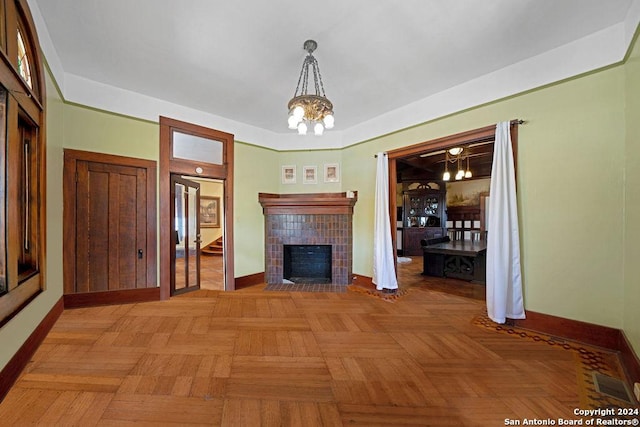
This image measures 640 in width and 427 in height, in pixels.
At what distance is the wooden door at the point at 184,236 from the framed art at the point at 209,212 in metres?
4.61

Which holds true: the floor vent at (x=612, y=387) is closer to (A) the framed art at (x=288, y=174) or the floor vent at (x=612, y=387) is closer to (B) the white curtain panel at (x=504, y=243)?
(B) the white curtain panel at (x=504, y=243)

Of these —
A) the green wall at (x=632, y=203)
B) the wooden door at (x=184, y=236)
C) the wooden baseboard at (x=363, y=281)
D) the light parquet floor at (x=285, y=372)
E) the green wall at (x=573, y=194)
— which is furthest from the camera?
the wooden baseboard at (x=363, y=281)

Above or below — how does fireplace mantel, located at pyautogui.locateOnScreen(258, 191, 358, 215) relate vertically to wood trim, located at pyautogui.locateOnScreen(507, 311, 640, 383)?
above

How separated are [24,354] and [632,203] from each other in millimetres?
4977

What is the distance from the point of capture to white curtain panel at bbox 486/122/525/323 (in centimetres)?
265

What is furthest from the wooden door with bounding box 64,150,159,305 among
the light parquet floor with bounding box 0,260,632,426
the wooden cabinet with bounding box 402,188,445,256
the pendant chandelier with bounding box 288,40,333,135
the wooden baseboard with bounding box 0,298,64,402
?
the wooden cabinet with bounding box 402,188,445,256

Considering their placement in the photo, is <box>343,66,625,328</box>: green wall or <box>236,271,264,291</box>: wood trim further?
<box>236,271,264,291</box>: wood trim

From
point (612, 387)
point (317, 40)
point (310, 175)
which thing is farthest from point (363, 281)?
point (317, 40)

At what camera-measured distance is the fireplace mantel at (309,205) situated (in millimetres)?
4488

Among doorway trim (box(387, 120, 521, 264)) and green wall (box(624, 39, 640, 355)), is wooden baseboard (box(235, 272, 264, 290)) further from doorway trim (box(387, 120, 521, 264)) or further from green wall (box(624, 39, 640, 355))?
green wall (box(624, 39, 640, 355))

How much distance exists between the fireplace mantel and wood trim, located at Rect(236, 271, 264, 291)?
1.20 meters

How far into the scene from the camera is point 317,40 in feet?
7.63

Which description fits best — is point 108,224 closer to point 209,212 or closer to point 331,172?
point 331,172

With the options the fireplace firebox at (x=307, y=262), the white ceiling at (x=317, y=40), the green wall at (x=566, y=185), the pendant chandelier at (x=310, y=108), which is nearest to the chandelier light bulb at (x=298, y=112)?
the pendant chandelier at (x=310, y=108)
